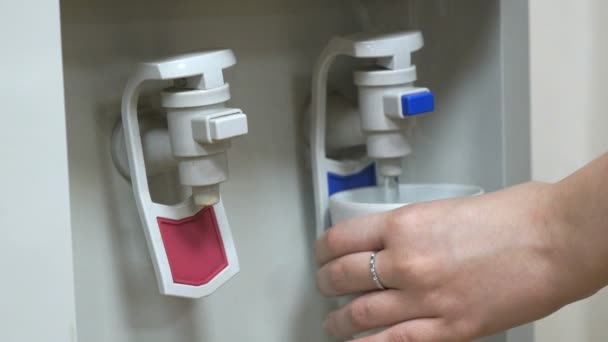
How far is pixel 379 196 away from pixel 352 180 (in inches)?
0.9

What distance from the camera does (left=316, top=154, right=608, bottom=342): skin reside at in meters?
0.43

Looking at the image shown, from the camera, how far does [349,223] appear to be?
19.0 inches

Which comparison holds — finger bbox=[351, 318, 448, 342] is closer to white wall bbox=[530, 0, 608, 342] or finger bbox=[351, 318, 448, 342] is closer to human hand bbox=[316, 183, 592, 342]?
human hand bbox=[316, 183, 592, 342]

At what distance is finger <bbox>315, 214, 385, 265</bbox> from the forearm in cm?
10

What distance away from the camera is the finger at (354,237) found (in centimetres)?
47

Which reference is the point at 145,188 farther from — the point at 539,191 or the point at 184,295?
the point at 539,191

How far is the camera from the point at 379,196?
55 cm

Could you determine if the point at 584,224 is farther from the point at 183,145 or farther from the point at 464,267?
the point at 183,145

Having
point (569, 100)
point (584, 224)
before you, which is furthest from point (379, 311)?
point (569, 100)

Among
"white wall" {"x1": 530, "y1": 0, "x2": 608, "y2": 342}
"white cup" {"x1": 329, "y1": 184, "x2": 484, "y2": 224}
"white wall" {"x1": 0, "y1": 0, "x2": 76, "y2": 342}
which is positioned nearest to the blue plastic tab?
"white cup" {"x1": 329, "y1": 184, "x2": 484, "y2": 224}

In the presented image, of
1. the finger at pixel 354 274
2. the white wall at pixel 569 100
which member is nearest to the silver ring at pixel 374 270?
the finger at pixel 354 274

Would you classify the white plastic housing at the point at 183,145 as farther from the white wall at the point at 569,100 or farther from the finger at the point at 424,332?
the white wall at the point at 569,100

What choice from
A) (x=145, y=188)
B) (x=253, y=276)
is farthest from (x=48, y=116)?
(x=253, y=276)

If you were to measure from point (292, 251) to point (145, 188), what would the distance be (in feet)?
0.50
